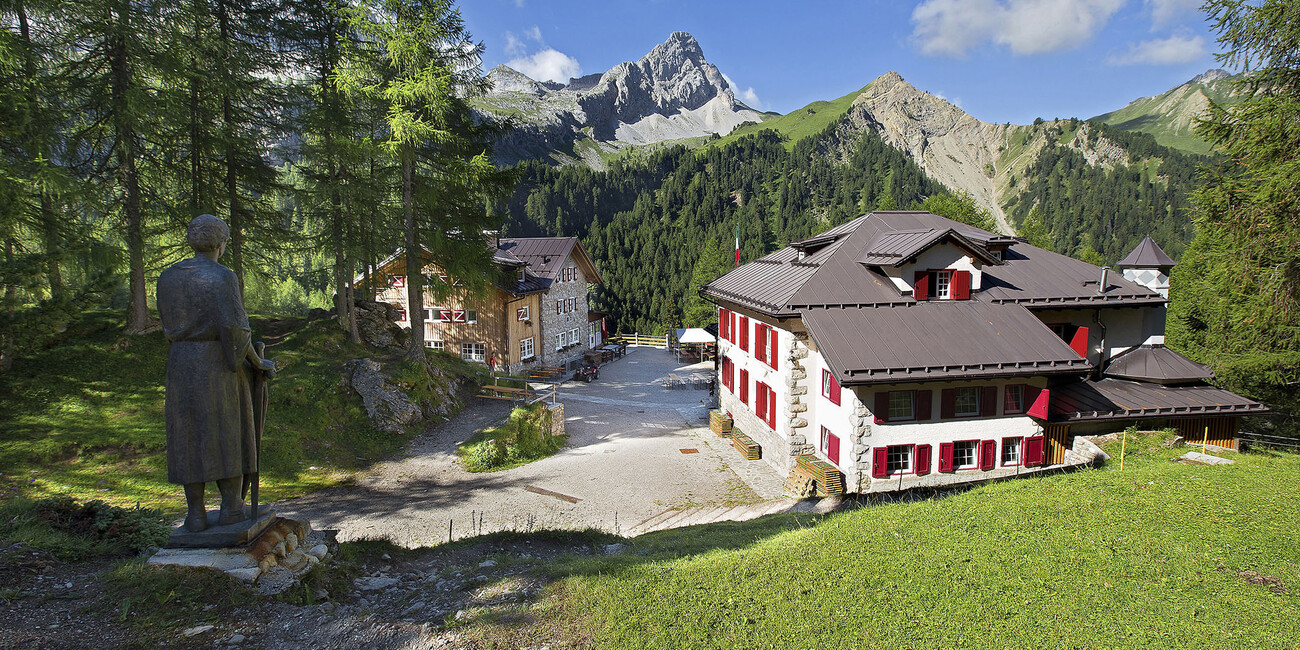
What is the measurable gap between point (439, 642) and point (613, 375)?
3061 cm

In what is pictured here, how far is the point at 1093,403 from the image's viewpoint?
16.2m

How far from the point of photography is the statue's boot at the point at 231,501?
6047mm

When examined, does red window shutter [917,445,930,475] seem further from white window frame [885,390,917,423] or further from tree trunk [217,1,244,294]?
tree trunk [217,1,244,294]

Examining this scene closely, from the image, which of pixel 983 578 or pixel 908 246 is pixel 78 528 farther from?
pixel 908 246

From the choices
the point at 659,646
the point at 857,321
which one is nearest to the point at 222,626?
the point at 659,646

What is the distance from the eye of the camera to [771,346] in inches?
752

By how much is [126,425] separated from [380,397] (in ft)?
22.2

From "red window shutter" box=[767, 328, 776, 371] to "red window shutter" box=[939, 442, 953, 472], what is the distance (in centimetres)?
557

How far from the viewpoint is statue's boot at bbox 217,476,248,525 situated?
6.05 meters

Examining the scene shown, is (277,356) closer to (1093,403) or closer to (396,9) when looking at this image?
(396,9)

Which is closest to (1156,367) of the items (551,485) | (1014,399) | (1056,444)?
A: (1056,444)

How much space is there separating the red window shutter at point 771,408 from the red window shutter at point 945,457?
522 centimetres

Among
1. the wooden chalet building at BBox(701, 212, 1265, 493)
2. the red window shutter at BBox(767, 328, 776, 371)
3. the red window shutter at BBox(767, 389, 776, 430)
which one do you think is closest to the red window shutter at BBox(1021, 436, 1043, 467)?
the wooden chalet building at BBox(701, 212, 1265, 493)

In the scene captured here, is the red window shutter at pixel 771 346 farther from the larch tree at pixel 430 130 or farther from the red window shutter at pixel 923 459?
the larch tree at pixel 430 130
